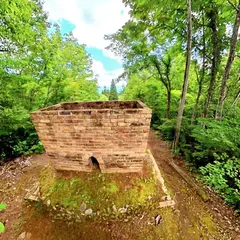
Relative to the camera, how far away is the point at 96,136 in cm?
275

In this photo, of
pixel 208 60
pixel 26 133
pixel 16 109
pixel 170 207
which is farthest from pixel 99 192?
pixel 208 60

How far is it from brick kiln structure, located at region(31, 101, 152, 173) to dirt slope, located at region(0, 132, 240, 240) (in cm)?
98

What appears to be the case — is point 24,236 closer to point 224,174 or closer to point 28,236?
point 28,236

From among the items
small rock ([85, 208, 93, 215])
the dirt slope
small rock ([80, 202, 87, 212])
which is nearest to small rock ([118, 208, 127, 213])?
the dirt slope

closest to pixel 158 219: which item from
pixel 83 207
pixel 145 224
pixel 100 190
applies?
pixel 145 224

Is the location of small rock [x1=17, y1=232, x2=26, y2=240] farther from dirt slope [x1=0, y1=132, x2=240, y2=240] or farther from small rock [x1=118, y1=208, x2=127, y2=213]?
small rock [x1=118, y1=208, x2=127, y2=213]

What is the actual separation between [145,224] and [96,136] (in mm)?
1843

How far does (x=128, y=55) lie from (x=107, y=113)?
6192 millimetres

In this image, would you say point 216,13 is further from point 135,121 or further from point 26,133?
point 26,133

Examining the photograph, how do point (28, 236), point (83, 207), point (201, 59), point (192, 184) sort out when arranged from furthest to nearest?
point (201, 59)
point (192, 184)
point (83, 207)
point (28, 236)

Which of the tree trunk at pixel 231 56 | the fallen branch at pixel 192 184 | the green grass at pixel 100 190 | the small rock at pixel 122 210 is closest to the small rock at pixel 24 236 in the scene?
the green grass at pixel 100 190

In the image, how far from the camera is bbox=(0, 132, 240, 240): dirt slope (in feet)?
8.52

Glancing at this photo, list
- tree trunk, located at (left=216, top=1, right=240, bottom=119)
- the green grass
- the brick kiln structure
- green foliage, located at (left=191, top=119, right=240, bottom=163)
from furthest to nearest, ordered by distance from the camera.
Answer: tree trunk, located at (left=216, top=1, right=240, bottom=119), green foliage, located at (left=191, top=119, right=240, bottom=163), the green grass, the brick kiln structure

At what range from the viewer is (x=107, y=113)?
254 cm
